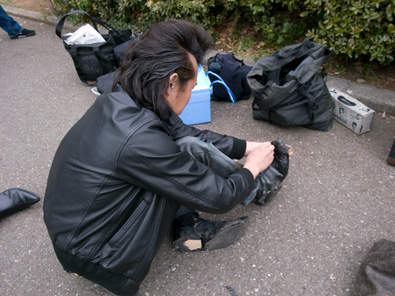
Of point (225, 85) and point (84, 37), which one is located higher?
point (84, 37)

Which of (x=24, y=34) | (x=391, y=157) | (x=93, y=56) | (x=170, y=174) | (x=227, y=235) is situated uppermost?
(x=170, y=174)

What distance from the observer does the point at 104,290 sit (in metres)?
1.86

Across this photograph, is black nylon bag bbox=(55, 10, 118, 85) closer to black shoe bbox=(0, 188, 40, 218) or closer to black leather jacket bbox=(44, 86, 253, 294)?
black shoe bbox=(0, 188, 40, 218)

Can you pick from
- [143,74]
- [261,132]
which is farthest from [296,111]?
[143,74]

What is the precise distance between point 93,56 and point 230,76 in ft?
5.17

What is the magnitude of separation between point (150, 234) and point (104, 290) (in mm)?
562

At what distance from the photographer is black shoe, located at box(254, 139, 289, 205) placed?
6.98 feet

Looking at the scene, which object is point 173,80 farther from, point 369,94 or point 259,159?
point 369,94

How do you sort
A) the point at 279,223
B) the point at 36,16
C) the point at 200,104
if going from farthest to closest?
the point at 36,16
the point at 200,104
the point at 279,223

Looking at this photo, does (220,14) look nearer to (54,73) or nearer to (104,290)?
(54,73)

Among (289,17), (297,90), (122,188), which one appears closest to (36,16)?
(289,17)

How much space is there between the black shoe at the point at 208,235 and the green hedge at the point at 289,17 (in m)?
2.01

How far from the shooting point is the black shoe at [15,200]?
2.28 metres

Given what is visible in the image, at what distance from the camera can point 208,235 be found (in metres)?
1.98
